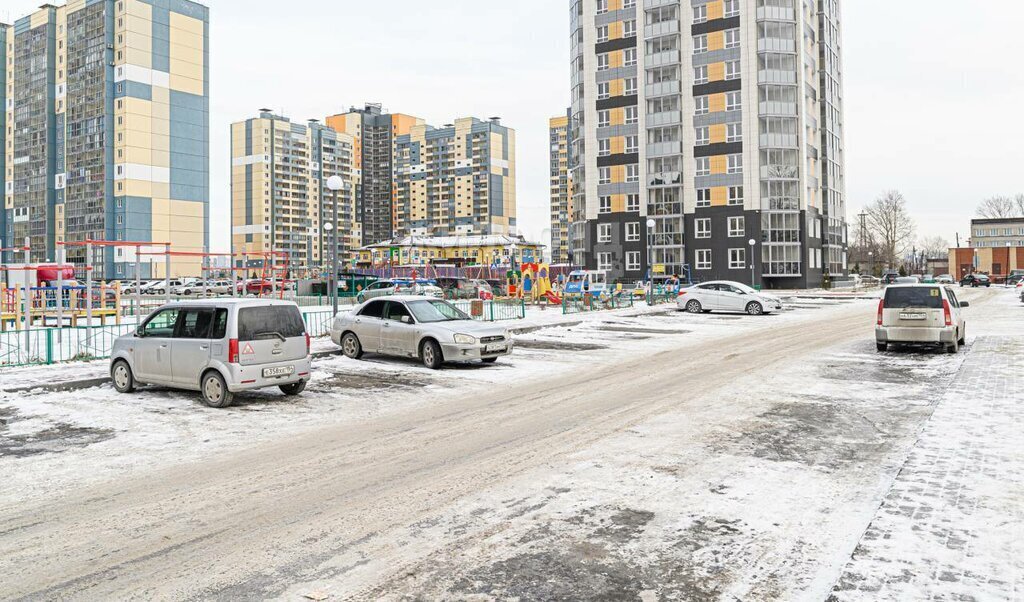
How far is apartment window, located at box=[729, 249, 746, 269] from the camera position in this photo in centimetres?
6719

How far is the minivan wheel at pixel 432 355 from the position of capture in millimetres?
15023

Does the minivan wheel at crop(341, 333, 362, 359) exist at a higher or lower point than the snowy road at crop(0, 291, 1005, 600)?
higher

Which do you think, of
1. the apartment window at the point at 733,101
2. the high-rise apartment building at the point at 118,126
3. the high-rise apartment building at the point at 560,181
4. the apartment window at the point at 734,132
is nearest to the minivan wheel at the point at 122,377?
the apartment window at the point at 734,132

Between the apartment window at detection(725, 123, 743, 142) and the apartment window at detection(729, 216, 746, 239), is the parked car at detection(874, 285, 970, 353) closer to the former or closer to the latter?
the apartment window at detection(729, 216, 746, 239)

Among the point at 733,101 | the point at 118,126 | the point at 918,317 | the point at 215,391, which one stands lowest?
the point at 215,391

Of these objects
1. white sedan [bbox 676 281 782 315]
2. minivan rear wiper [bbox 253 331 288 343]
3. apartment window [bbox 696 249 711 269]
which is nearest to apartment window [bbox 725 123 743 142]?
apartment window [bbox 696 249 711 269]

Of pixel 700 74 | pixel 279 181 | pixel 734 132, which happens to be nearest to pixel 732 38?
pixel 700 74

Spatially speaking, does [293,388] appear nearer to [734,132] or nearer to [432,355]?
[432,355]

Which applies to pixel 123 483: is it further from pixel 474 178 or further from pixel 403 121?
pixel 403 121

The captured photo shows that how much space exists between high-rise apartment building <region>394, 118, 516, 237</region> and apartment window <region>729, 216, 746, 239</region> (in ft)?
276

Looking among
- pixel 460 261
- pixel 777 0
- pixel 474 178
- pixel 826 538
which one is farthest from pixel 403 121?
pixel 826 538

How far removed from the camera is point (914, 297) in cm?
1666

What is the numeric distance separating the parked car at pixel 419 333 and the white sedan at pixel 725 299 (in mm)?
17462

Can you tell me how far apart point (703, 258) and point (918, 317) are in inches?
2127
